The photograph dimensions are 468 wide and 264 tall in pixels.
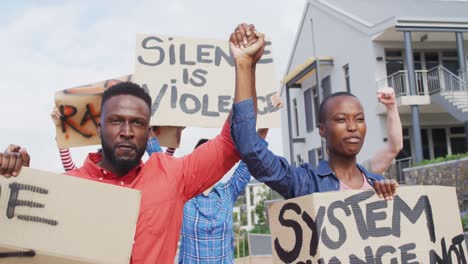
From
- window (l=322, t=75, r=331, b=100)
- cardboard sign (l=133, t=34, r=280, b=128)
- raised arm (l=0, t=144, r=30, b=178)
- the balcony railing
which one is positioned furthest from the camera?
window (l=322, t=75, r=331, b=100)

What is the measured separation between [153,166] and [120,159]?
5.8 inches

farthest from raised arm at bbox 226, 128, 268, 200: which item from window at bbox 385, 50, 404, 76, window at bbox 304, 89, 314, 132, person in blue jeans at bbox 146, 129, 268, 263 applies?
window at bbox 304, 89, 314, 132

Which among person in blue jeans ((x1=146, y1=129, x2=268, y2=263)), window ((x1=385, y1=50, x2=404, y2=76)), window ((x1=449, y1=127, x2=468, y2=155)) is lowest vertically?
person in blue jeans ((x1=146, y1=129, x2=268, y2=263))

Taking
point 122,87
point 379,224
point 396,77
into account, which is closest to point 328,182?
point 379,224

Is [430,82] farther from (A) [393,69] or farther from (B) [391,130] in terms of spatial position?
(B) [391,130]

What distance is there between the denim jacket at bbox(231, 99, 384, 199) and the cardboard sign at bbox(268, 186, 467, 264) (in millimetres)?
106

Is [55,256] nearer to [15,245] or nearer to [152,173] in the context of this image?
[15,245]

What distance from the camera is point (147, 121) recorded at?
2.12 m

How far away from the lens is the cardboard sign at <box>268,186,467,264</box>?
2.16 m

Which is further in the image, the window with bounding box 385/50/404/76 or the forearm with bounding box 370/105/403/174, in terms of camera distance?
the window with bounding box 385/50/404/76

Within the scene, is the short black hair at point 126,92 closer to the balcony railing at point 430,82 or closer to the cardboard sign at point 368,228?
the cardboard sign at point 368,228

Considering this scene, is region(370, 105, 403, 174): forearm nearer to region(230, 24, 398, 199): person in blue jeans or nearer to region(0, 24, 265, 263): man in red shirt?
region(230, 24, 398, 199): person in blue jeans

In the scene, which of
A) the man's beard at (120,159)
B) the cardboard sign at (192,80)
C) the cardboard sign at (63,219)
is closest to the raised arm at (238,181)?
the cardboard sign at (192,80)

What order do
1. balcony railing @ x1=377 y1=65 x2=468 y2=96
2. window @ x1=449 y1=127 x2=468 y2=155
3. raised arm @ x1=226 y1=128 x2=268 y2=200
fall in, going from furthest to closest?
window @ x1=449 y1=127 x2=468 y2=155, balcony railing @ x1=377 y1=65 x2=468 y2=96, raised arm @ x1=226 y1=128 x2=268 y2=200
